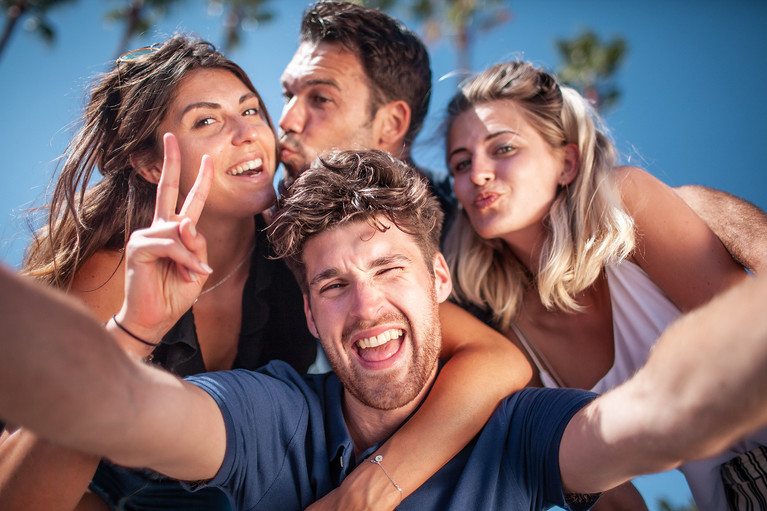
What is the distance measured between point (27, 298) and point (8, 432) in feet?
4.97

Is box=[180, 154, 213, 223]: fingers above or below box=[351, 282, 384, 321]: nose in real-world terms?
above

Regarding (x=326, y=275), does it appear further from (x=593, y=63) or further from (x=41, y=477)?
(x=593, y=63)

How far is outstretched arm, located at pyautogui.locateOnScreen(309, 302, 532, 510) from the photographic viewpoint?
6.72ft

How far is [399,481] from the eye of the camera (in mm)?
2082

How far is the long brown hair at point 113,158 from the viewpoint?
273cm

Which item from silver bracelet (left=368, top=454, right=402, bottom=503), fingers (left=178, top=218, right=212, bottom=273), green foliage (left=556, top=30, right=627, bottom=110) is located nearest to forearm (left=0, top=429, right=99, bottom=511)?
fingers (left=178, top=218, right=212, bottom=273)

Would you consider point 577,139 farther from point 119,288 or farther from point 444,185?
point 119,288

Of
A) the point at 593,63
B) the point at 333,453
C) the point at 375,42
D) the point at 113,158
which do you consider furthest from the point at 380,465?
the point at 593,63

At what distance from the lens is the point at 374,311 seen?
90.0 inches

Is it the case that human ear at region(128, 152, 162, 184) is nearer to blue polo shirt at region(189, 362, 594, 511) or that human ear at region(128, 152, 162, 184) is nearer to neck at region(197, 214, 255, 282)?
neck at region(197, 214, 255, 282)

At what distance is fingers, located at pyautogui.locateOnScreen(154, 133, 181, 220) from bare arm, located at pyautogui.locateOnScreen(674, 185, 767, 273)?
2.76 meters

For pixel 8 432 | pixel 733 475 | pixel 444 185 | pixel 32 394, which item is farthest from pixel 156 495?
pixel 733 475

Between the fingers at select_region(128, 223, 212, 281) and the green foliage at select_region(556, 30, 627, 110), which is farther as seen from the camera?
the green foliage at select_region(556, 30, 627, 110)

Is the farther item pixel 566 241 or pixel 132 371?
pixel 566 241
